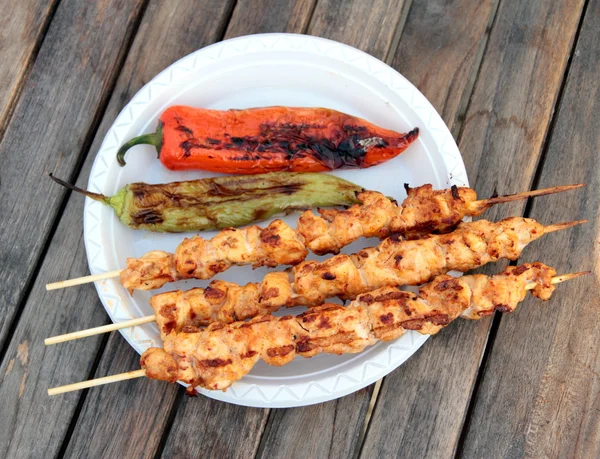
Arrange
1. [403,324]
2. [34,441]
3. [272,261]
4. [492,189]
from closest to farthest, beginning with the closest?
1. [403,324]
2. [272,261]
3. [34,441]
4. [492,189]

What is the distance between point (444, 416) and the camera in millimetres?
3512

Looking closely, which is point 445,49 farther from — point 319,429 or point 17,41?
point 17,41

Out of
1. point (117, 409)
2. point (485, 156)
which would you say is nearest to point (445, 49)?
point (485, 156)

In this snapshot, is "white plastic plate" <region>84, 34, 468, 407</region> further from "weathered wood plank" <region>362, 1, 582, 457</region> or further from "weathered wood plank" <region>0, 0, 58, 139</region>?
"weathered wood plank" <region>0, 0, 58, 139</region>

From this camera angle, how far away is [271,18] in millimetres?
3957

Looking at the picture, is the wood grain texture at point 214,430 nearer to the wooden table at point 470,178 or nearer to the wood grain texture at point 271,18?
the wooden table at point 470,178

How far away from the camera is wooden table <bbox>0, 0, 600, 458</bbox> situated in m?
3.49

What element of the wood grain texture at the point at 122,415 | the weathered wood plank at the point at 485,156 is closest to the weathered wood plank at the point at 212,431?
the wood grain texture at the point at 122,415

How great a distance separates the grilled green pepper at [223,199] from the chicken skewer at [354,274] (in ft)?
1.84

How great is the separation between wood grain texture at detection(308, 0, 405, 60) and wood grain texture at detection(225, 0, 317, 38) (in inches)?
3.3

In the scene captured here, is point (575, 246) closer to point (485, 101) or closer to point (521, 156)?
point (521, 156)

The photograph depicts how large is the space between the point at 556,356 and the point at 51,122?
12.9ft

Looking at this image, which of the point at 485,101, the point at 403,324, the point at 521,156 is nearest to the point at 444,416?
the point at 403,324

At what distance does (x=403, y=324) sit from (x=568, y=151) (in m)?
2.01
